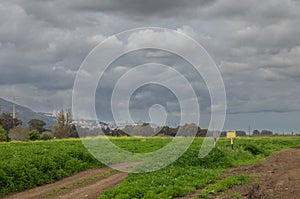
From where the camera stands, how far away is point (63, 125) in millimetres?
86562

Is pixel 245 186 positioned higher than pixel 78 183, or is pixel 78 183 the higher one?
pixel 245 186

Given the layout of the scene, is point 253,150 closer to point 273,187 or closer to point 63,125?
point 273,187

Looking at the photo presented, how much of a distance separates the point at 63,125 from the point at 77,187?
228 feet

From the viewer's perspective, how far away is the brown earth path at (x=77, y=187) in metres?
16.4

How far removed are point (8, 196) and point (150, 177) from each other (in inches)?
252

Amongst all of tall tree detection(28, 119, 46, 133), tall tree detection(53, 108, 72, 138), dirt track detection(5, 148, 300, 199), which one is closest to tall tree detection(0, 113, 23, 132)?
tall tree detection(28, 119, 46, 133)

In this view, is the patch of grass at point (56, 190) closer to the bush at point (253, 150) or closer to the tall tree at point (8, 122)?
the bush at point (253, 150)

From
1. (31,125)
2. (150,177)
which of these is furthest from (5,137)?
(150,177)

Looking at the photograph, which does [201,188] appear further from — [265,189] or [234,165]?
[234,165]

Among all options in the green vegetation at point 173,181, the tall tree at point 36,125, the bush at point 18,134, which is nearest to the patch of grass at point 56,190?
the green vegetation at point 173,181

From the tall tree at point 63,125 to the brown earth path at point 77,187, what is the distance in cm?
6349

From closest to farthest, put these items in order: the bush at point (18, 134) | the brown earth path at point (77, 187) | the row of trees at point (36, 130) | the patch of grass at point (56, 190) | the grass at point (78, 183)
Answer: the brown earth path at point (77, 187) < the patch of grass at point (56, 190) < the grass at point (78, 183) < the row of trees at point (36, 130) < the bush at point (18, 134)

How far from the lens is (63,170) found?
74.8 ft

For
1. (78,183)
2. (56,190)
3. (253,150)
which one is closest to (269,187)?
(56,190)
